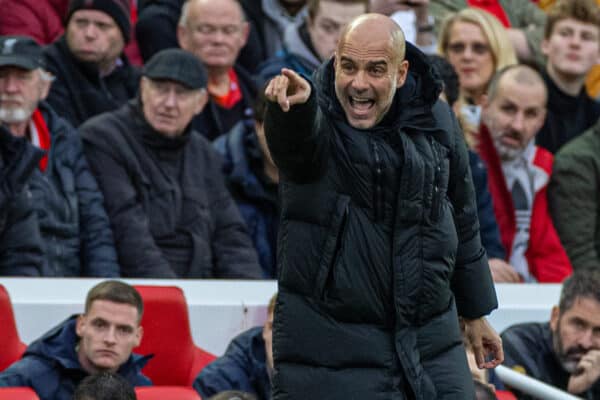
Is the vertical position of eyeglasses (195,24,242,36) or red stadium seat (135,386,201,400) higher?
eyeglasses (195,24,242,36)

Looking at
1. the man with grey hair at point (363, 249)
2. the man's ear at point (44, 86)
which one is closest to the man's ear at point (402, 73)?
the man with grey hair at point (363, 249)

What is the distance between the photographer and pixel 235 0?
9492 millimetres

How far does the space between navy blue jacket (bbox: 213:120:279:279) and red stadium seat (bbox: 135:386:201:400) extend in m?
2.23

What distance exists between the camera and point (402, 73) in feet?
15.9

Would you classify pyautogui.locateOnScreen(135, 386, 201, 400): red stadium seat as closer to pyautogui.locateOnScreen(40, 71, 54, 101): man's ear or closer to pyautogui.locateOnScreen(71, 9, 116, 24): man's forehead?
pyautogui.locateOnScreen(40, 71, 54, 101): man's ear

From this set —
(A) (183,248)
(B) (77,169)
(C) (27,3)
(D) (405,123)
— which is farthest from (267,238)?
(D) (405,123)

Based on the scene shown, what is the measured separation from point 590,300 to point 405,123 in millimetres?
2728

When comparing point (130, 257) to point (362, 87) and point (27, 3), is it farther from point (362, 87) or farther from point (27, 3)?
point (362, 87)

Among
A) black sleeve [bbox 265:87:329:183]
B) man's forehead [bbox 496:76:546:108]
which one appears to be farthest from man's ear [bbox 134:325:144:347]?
man's forehead [bbox 496:76:546:108]

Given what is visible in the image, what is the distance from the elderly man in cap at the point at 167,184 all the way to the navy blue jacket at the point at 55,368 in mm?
1235

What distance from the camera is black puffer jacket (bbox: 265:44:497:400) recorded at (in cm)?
473

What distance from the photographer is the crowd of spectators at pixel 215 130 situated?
7.80 meters

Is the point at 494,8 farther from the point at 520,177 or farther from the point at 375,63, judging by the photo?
the point at 375,63

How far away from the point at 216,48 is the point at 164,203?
136 cm
